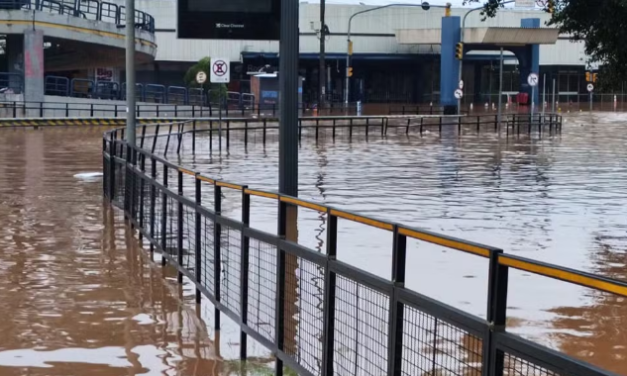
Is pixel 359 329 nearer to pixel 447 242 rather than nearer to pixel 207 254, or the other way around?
pixel 447 242

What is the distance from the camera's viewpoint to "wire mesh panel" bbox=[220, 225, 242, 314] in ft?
28.6

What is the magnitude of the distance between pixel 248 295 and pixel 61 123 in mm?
41375

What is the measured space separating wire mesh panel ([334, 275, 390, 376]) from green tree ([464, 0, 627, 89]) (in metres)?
10.4

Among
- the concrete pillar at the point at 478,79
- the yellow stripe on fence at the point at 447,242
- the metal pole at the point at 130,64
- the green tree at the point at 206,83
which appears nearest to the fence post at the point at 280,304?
the yellow stripe on fence at the point at 447,242

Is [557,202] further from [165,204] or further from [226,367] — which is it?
Answer: [226,367]

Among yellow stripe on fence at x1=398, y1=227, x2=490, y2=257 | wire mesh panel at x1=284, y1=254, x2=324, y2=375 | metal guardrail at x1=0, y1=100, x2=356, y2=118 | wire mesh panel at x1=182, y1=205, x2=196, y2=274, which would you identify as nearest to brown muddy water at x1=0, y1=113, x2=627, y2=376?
wire mesh panel at x1=182, y1=205, x2=196, y2=274

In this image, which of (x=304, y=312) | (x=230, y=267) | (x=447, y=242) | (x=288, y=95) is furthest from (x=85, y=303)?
(x=447, y=242)

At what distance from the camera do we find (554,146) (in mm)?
38125

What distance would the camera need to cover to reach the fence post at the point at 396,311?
18.1 feet

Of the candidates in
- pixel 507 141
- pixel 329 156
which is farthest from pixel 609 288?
pixel 507 141

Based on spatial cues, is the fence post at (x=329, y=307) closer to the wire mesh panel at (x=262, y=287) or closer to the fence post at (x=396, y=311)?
the fence post at (x=396, y=311)

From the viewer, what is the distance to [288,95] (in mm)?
13484

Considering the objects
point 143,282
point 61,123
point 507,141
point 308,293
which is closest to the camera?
point 308,293

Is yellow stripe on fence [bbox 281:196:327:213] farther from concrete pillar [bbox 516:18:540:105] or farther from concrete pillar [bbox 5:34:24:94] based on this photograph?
concrete pillar [bbox 516:18:540:105]
